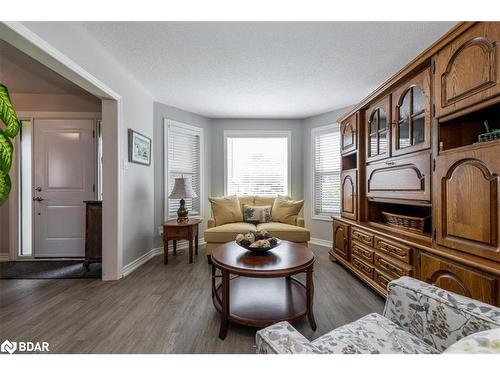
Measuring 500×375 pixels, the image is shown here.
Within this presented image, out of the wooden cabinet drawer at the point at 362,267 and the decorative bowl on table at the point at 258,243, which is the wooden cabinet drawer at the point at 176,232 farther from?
the wooden cabinet drawer at the point at 362,267

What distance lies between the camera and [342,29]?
1.97 meters

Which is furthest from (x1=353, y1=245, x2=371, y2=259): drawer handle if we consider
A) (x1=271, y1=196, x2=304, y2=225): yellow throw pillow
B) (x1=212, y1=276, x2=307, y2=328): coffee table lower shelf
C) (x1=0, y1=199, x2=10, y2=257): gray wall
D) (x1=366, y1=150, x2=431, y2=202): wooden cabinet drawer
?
(x1=0, y1=199, x2=10, y2=257): gray wall

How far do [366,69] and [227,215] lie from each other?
2.79 m

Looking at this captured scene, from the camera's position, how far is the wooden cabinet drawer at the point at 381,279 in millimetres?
2078

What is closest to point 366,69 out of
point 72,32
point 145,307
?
point 72,32

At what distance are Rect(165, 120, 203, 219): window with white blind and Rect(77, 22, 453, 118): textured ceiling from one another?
2.15 feet

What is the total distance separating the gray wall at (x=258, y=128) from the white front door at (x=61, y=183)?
2.02m

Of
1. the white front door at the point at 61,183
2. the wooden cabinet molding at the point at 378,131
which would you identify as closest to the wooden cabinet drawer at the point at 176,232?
the white front door at the point at 61,183

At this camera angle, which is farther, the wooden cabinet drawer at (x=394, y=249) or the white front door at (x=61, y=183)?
the white front door at (x=61, y=183)

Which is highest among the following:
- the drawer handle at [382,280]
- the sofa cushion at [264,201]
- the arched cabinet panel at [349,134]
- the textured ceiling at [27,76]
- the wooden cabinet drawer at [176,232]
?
the textured ceiling at [27,76]

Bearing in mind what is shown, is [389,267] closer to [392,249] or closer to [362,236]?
[392,249]
